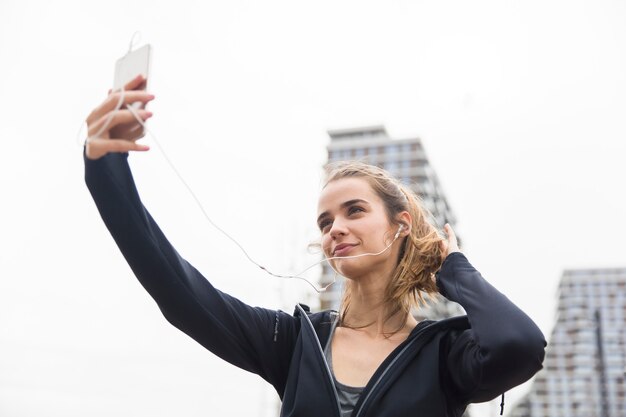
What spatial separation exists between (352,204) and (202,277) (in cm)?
55

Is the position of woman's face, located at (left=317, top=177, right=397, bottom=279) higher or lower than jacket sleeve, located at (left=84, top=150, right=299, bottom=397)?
higher

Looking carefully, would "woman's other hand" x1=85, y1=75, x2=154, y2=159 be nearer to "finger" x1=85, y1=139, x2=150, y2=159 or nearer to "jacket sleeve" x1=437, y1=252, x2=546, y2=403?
"finger" x1=85, y1=139, x2=150, y2=159

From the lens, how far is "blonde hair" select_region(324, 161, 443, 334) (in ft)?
6.66

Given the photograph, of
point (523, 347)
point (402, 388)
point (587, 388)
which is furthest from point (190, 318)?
point (587, 388)

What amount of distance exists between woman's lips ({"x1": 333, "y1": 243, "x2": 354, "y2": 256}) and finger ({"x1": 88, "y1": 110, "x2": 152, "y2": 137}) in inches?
32.2

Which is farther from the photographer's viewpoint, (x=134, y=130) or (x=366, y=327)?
(x=366, y=327)

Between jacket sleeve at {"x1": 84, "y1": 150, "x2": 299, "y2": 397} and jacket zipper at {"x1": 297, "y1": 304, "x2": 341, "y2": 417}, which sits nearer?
jacket sleeve at {"x1": 84, "y1": 150, "x2": 299, "y2": 397}

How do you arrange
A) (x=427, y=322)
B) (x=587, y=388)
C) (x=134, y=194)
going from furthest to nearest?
(x=587, y=388) → (x=427, y=322) → (x=134, y=194)

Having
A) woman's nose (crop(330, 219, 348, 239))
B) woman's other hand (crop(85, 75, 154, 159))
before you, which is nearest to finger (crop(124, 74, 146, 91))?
woman's other hand (crop(85, 75, 154, 159))

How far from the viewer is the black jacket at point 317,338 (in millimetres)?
1472

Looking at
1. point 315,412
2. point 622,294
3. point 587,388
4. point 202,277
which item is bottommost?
point 315,412

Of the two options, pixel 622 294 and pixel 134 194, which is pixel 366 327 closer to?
pixel 134 194

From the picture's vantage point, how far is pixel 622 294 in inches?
3216

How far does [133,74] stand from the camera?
1372 mm
